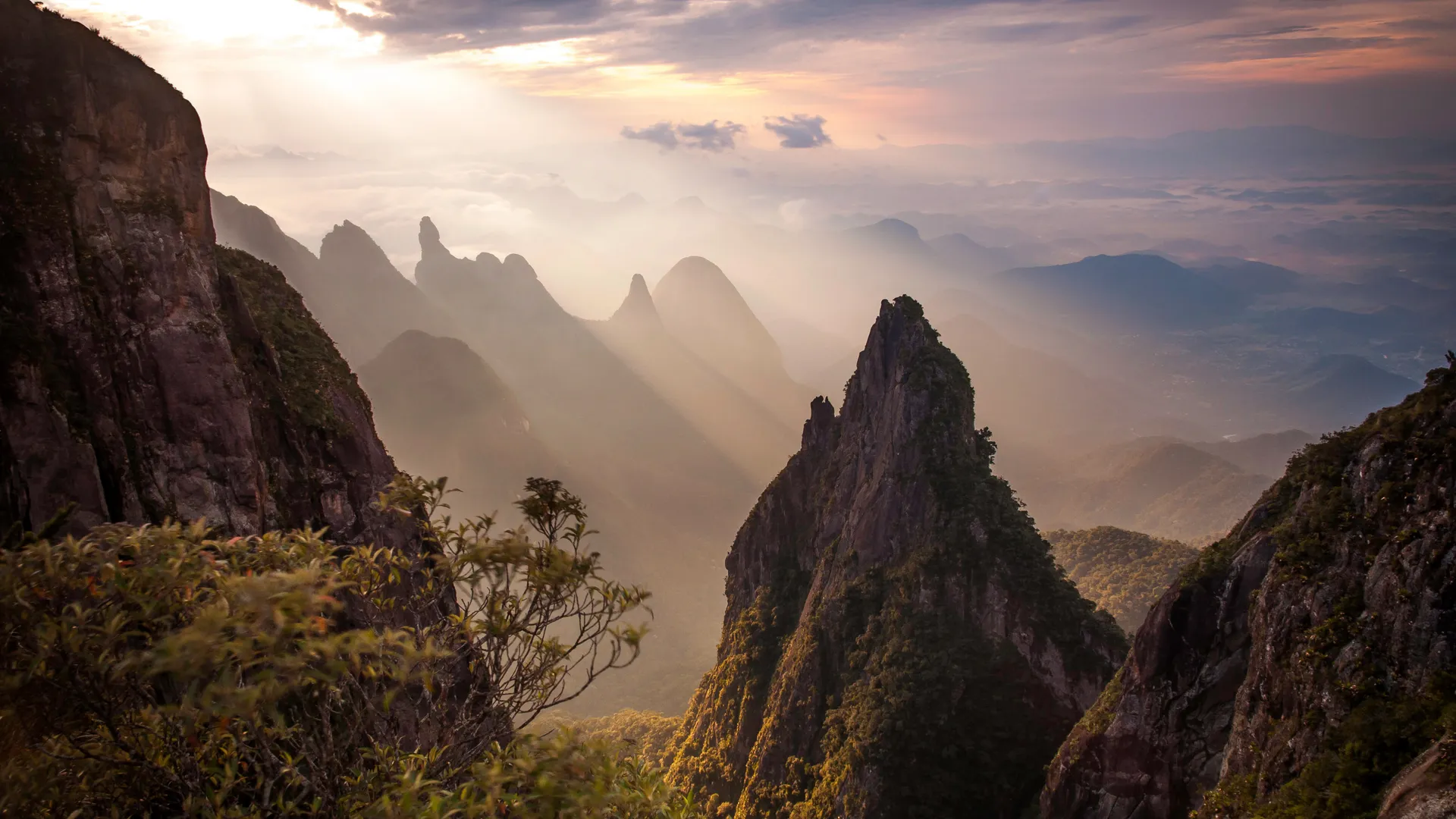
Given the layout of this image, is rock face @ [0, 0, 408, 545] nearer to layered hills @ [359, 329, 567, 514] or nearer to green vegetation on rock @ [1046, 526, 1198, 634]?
green vegetation on rock @ [1046, 526, 1198, 634]

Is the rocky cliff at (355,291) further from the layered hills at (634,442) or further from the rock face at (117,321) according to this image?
the rock face at (117,321)

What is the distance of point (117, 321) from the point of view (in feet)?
76.5

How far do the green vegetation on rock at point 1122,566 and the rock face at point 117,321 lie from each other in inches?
3051

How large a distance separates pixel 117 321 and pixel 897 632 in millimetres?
40252

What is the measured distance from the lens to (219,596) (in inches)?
286

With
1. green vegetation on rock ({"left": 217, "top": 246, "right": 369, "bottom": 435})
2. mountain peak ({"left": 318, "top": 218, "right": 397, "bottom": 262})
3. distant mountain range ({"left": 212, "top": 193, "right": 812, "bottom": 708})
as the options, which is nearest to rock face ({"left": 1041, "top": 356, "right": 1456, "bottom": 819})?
green vegetation on rock ({"left": 217, "top": 246, "right": 369, "bottom": 435})

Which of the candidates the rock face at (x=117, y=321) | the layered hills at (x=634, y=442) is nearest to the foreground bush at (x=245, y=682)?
the rock face at (x=117, y=321)

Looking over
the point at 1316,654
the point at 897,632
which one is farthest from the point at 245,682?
the point at 897,632

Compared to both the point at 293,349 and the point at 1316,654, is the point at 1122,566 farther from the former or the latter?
the point at 293,349

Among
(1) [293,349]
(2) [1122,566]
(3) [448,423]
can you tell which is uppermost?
(1) [293,349]

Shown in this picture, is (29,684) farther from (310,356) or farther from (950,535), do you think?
(950,535)

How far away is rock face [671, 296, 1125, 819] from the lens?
3803 centimetres

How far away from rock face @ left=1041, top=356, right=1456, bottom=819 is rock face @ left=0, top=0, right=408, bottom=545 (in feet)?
98.1

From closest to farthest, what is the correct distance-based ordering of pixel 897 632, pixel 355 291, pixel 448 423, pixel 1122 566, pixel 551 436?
pixel 897 632
pixel 1122 566
pixel 448 423
pixel 551 436
pixel 355 291
